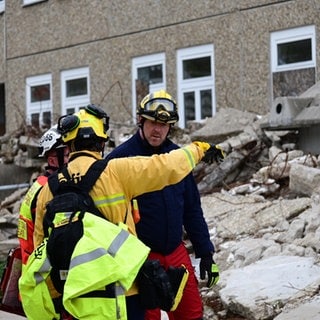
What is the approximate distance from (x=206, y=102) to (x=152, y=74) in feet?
5.39

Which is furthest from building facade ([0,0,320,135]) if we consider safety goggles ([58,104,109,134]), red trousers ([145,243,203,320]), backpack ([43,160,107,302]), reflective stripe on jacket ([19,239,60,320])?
reflective stripe on jacket ([19,239,60,320])

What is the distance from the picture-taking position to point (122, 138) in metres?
12.9

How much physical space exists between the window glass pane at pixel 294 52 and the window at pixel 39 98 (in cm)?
665

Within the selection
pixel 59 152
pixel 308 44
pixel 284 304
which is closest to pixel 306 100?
pixel 308 44

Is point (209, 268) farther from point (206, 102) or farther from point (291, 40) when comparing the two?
point (206, 102)

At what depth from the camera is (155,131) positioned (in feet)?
14.9

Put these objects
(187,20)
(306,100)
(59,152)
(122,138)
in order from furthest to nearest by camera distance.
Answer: (187,20)
(122,138)
(306,100)
(59,152)

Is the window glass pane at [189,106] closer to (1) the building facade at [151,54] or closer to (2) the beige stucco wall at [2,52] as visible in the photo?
(1) the building facade at [151,54]

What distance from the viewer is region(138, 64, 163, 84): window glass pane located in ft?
52.4

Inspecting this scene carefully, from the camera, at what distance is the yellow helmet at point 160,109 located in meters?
4.39

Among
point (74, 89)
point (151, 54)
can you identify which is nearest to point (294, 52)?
Answer: point (151, 54)

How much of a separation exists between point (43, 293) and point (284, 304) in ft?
8.51

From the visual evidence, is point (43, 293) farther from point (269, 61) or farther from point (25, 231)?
point (269, 61)

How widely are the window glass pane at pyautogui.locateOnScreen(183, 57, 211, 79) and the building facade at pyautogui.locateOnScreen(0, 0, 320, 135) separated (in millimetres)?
21
